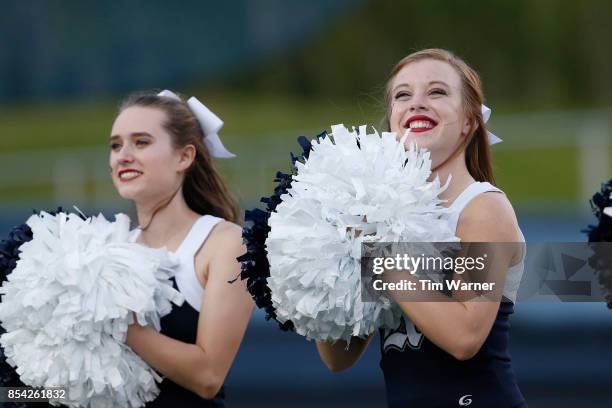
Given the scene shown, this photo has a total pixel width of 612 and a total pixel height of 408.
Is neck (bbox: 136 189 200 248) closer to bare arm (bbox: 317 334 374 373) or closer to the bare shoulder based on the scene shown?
bare arm (bbox: 317 334 374 373)

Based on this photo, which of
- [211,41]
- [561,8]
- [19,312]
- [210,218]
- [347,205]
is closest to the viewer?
[347,205]

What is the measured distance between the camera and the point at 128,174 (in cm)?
345

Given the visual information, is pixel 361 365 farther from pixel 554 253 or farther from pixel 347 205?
pixel 347 205

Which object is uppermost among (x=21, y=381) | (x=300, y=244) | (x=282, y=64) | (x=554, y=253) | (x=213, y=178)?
(x=282, y=64)

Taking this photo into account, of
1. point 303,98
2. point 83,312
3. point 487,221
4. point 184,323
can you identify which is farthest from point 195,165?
point 303,98

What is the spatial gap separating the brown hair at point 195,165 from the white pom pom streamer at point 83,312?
1.42 ft

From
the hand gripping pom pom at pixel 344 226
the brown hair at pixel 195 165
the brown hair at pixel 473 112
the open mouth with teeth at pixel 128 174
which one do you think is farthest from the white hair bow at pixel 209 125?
the hand gripping pom pom at pixel 344 226

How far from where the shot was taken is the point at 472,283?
2768 mm

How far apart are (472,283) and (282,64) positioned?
2048 cm

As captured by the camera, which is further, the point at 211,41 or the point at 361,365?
the point at 211,41

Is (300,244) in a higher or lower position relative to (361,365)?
lower

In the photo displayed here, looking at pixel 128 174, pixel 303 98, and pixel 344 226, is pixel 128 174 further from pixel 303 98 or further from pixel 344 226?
pixel 303 98

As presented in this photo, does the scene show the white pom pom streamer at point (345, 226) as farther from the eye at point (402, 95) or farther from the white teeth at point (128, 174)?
the white teeth at point (128, 174)

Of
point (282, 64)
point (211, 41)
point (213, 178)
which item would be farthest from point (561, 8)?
point (213, 178)
